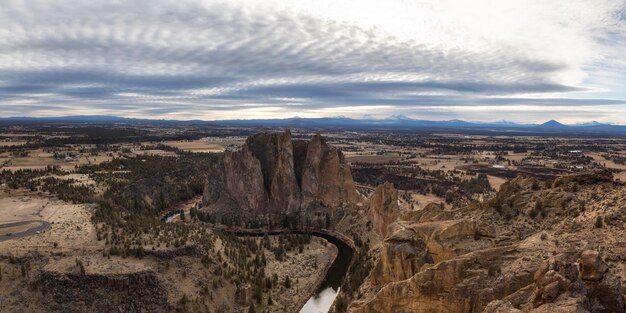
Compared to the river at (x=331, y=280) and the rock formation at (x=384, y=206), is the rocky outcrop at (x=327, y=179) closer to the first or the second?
the river at (x=331, y=280)

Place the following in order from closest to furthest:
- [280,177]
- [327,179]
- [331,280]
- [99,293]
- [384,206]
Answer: [99,293]
[331,280]
[384,206]
[327,179]
[280,177]

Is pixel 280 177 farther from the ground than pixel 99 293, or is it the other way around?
pixel 280 177

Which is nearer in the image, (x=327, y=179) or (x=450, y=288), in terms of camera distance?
(x=450, y=288)

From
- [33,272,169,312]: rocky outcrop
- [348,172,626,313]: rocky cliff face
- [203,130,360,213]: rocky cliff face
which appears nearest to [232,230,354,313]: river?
[203,130,360,213]: rocky cliff face

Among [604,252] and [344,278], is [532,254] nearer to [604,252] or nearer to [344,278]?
[604,252]

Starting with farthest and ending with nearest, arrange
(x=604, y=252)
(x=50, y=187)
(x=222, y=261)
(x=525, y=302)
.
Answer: (x=50, y=187) → (x=222, y=261) → (x=604, y=252) → (x=525, y=302)

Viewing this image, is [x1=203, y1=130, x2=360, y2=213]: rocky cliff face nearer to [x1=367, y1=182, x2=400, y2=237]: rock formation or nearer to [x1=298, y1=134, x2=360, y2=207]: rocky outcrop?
[x1=298, y1=134, x2=360, y2=207]: rocky outcrop

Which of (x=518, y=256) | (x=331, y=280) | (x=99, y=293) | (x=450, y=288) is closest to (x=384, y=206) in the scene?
(x=331, y=280)

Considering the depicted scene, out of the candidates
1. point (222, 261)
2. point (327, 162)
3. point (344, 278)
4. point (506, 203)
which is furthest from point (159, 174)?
point (506, 203)

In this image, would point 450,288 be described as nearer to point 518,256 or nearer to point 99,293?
point 518,256
